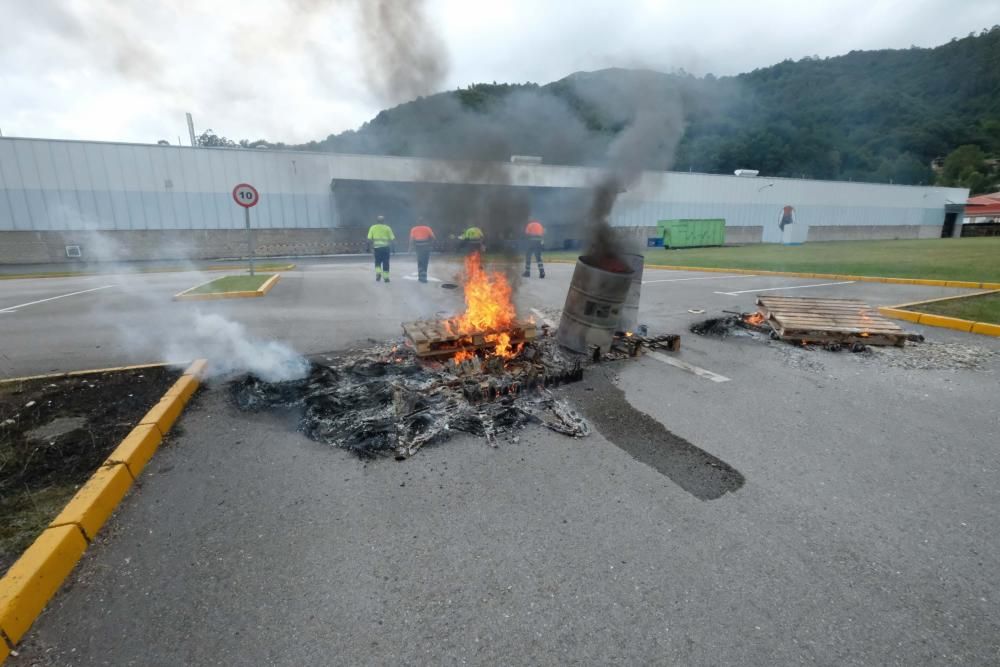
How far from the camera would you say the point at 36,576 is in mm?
1994

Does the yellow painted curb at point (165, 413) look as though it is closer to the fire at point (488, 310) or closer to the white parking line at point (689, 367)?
the fire at point (488, 310)

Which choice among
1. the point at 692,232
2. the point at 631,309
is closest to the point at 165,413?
the point at 631,309

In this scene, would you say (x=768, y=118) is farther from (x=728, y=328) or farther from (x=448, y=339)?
(x=448, y=339)

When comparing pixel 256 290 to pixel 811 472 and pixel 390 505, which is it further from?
pixel 811 472

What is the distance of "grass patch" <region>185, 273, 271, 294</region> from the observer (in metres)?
9.27

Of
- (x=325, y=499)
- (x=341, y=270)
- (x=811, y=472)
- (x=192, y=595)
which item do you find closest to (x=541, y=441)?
(x=325, y=499)

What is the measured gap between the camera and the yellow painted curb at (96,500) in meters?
2.35

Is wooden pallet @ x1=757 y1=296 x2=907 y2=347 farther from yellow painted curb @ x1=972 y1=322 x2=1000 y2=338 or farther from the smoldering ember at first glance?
the smoldering ember

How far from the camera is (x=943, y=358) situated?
536 cm

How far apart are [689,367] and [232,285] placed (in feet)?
31.0

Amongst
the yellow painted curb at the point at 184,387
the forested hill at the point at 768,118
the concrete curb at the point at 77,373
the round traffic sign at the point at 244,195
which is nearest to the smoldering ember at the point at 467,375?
the yellow painted curb at the point at 184,387

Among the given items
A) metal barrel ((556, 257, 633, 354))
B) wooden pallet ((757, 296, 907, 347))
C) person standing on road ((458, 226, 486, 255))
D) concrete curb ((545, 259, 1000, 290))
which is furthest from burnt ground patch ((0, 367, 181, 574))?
concrete curb ((545, 259, 1000, 290))

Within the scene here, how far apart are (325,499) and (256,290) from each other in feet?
25.9

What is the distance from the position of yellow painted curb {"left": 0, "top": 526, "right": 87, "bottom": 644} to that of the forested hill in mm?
5899
